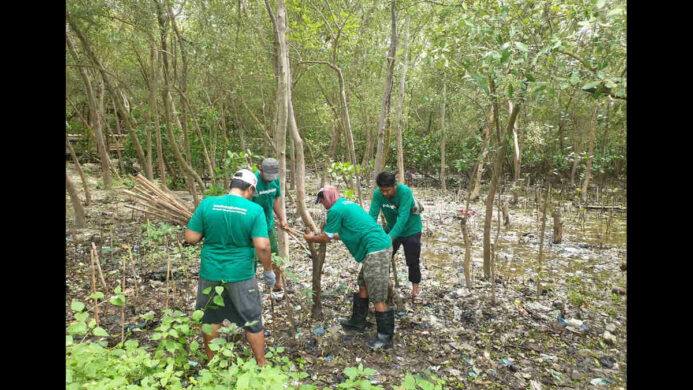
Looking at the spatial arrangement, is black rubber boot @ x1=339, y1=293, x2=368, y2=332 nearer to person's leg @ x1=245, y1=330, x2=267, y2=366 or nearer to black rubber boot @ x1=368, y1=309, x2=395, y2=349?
black rubber boot @ x1=368, y1=309, x2=395, y2=349

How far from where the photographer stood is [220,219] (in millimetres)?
3564

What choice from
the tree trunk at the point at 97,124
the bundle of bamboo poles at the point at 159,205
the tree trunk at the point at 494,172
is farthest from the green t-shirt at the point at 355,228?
the tree trunk at the point at 97,124

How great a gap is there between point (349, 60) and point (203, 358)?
9.28 meters

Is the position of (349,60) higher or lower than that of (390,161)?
higher

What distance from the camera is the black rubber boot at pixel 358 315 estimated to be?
4820 mm

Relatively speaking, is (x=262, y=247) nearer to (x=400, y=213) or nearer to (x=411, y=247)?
A: (x=400, y=213)

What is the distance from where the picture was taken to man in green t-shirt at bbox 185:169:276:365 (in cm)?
357

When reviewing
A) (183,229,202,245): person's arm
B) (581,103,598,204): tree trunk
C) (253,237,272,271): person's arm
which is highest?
(581,103,598,204): tree trunk

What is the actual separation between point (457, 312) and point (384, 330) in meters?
1.59

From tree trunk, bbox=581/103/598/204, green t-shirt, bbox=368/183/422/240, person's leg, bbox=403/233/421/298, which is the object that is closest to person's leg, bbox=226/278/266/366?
green t-shirt, bbox=368/183/422/240

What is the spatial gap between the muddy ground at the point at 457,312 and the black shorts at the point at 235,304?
815 millimetres

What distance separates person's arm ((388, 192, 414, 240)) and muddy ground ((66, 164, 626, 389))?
1.13m
